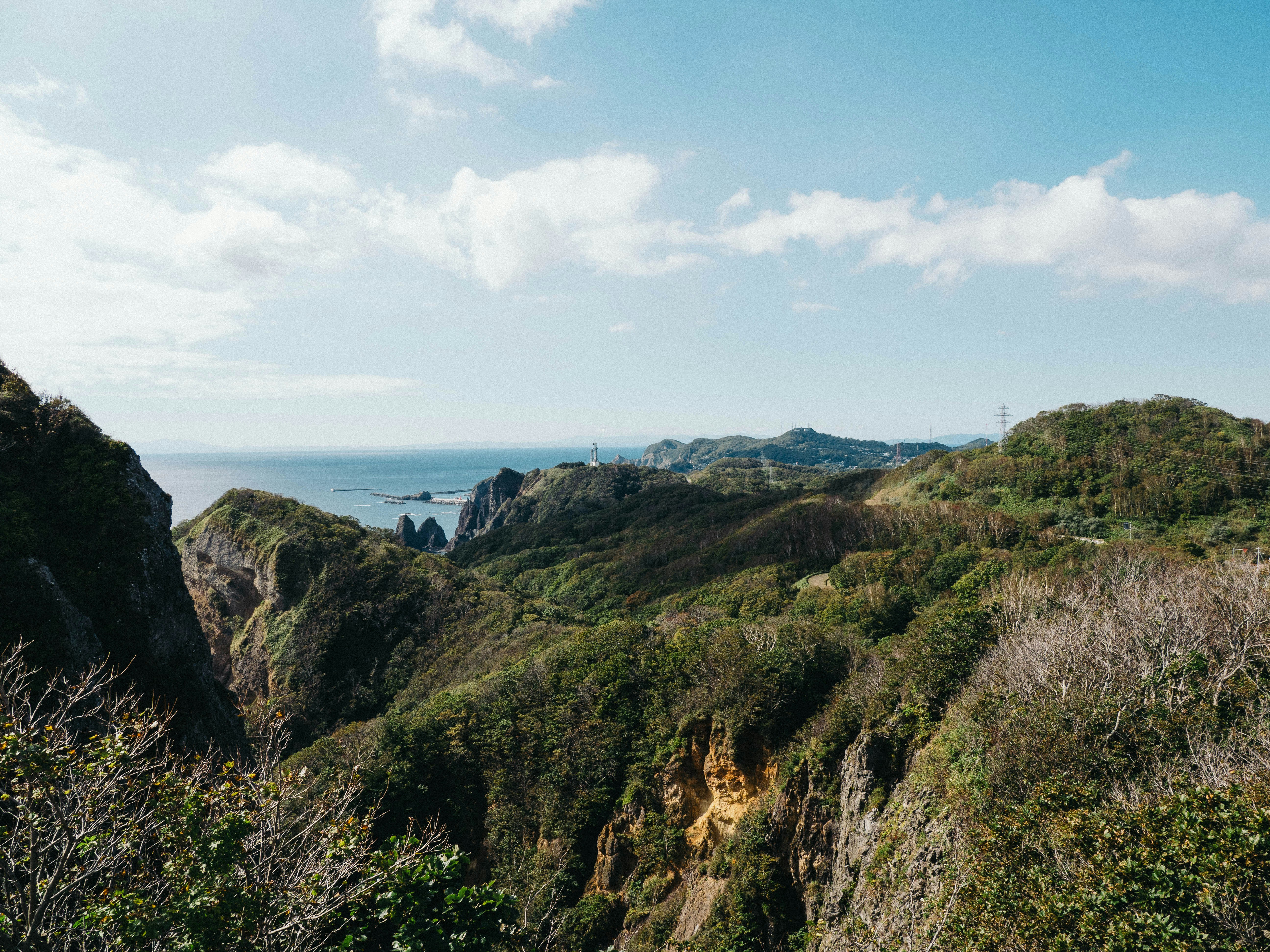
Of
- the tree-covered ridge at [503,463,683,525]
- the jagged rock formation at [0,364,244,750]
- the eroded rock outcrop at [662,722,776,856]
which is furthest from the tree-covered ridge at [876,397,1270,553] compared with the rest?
the tree-covered ridge at [503,463,683,525]

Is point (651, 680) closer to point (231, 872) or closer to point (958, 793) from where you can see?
point (958, 793)

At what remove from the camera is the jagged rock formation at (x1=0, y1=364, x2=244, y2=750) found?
943 inches

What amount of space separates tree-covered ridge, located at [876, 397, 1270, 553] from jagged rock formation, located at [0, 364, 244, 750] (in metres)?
60.1

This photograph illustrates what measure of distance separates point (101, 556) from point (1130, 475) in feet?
245

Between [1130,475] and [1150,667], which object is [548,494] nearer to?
[1130,475]

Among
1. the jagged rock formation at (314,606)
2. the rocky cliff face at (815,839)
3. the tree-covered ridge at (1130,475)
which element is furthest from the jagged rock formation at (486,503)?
the rocky cliff face at (815,839)

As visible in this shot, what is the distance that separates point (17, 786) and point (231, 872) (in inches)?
123

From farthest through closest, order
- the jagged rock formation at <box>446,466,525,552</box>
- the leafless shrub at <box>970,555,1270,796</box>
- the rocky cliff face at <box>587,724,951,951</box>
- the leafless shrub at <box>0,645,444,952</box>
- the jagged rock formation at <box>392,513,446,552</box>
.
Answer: the jagged rock formation at <box>446,466,525,552</box> → the jagged rock formation at <box>392,513,446,552</box> → the rocky cliff face at <box>587,724,951,951</box> → the leafless shrub at <box>970,555,1270,796</box> → the leafless shrub at <box>0,645,444,952</box>

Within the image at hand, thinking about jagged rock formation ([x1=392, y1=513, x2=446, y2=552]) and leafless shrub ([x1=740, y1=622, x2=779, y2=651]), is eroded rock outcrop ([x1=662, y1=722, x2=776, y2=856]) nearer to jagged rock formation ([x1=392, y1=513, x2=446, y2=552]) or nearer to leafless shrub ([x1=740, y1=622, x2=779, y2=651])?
leafless shrub ([x1=740, y1=622, x2=779, y2=651])

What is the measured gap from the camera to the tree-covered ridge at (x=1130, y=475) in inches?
1762

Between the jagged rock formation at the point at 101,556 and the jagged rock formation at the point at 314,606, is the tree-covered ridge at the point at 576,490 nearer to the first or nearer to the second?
the jagged rock formation at the point at 314,606

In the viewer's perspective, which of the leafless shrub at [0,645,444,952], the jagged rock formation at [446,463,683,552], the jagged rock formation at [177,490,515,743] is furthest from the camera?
the jagged rock formation at [446,463,683,552]

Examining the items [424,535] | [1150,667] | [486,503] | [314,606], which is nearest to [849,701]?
[1150,667]

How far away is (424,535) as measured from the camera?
475ft
